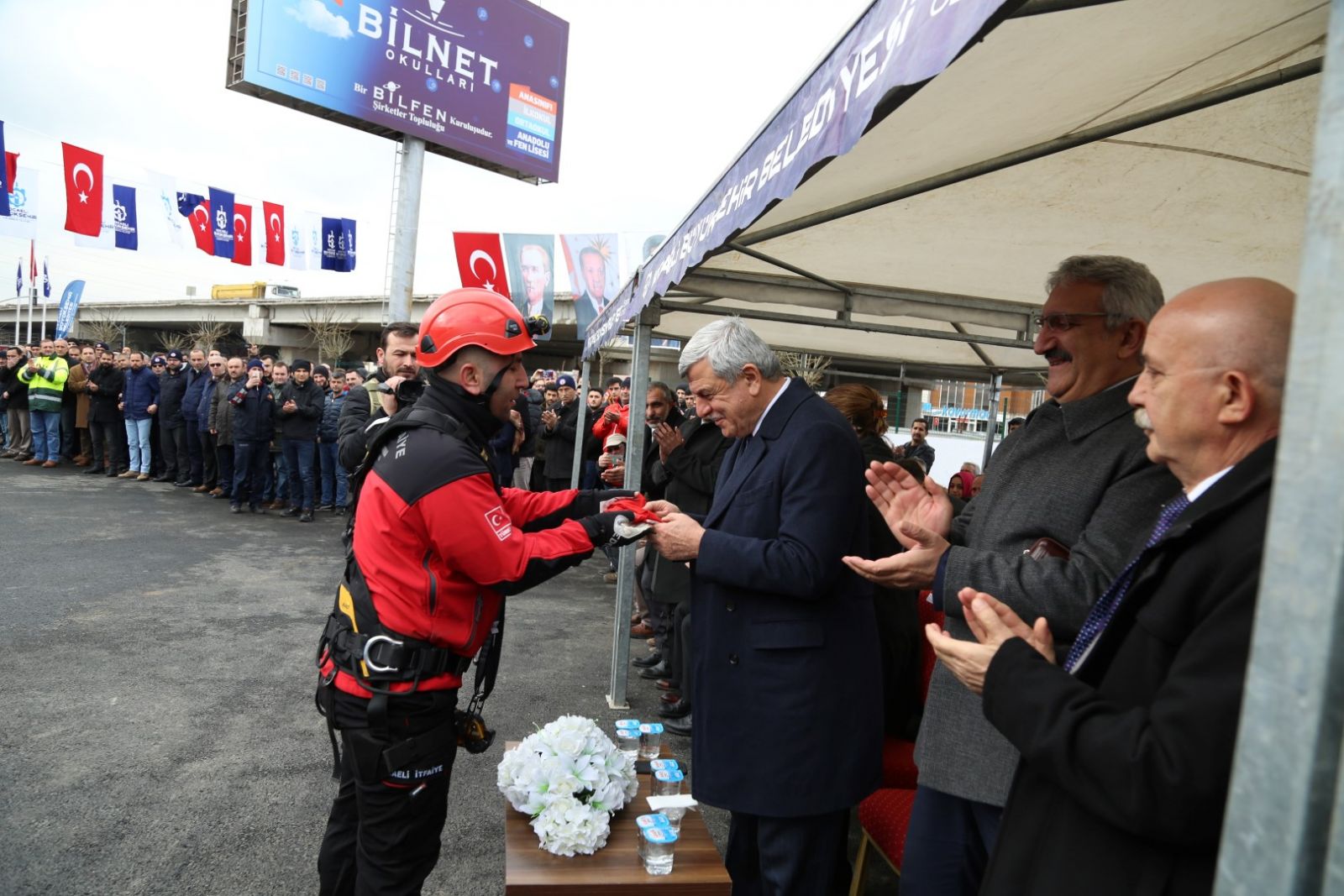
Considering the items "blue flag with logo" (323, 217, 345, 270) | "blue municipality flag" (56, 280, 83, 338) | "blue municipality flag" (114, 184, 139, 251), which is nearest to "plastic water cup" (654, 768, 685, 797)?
"blue municipality flag" (114, 184, 139, 251)

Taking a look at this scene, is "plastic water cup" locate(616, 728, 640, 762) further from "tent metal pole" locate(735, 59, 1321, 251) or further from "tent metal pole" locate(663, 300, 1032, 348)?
"tent metal pole" locate(663, 300, 1032, 348)

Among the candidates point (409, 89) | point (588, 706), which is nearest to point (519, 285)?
point (409, 89)

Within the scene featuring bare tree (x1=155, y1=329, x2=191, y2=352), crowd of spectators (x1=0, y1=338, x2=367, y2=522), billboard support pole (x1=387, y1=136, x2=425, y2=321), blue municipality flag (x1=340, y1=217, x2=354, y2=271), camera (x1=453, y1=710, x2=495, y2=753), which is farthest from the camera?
bare tree (x1=155, y1=329, x2=191, y2=352)

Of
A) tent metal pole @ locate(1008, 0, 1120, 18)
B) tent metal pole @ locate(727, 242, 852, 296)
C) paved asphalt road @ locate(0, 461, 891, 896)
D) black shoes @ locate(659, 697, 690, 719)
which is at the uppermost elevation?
tent metal pole @ locate(1008, 0, 1120, 18)

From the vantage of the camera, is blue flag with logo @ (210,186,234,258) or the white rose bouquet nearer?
the white rose bouquet

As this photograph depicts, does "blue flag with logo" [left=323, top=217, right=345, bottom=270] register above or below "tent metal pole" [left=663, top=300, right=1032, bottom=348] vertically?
above

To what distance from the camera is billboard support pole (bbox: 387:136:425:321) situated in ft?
58.2

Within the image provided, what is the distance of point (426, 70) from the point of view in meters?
19.2

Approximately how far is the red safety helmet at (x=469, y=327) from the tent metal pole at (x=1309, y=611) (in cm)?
192

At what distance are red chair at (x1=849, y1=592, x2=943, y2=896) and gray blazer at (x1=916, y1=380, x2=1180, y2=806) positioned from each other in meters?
0.47

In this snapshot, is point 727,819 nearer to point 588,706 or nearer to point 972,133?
point 588,706

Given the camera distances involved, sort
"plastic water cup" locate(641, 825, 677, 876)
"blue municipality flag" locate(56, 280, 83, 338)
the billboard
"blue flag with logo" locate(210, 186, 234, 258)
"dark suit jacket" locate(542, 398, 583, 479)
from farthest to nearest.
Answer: "blue municipality flag" locate(56, 280, 83, 338) → "blue flag with logo" locate(210, 186, 234, 258) → the billboard → "dark suit jacket" locate(542, 398, 583, 479) → "plastic water cup" locate(641, 825, 677, 876)

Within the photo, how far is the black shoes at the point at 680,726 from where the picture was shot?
4.61 meters

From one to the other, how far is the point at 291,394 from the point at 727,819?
8.96 meters
